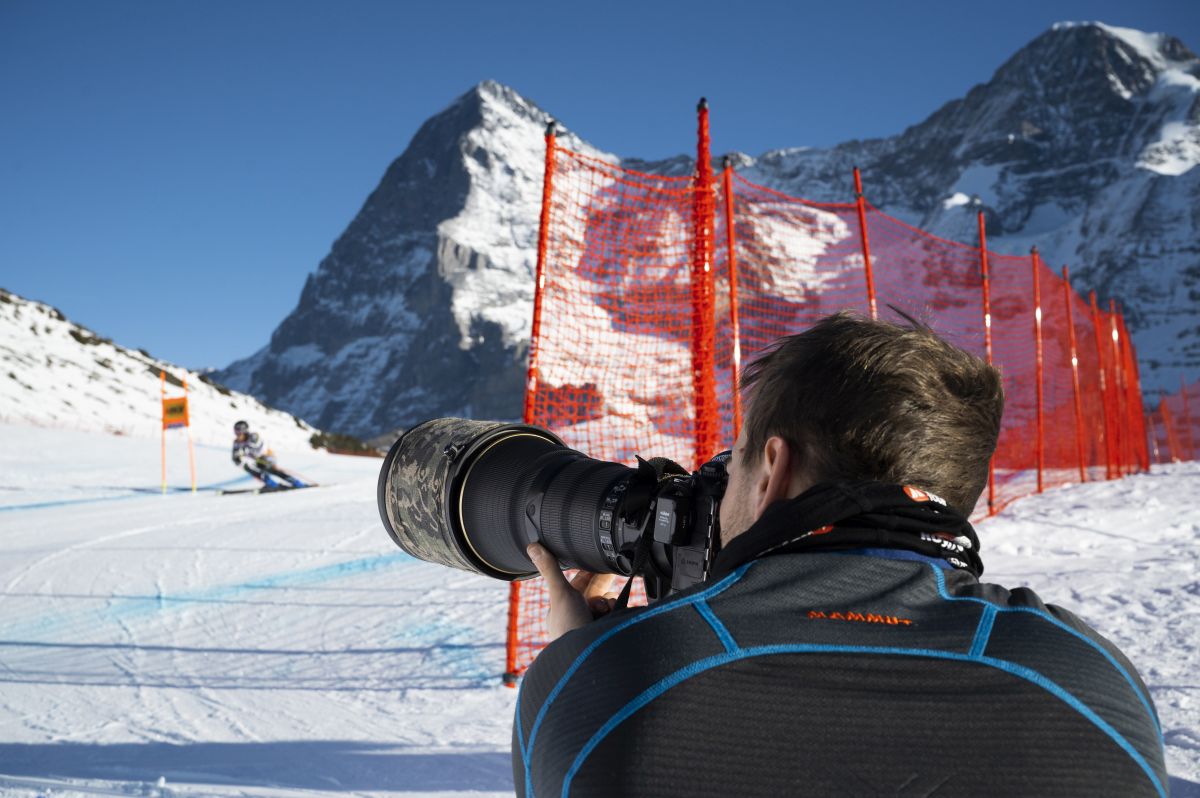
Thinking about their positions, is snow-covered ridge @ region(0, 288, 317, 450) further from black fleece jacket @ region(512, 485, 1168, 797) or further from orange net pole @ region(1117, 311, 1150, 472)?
black fleece jacket @ region(512, 485, 1168, 797)

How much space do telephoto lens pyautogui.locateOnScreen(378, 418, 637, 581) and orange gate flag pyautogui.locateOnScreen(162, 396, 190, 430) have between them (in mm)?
11915

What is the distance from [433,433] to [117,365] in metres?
26.0

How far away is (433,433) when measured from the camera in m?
1.27

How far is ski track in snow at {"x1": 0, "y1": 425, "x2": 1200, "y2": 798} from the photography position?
2.62 meters

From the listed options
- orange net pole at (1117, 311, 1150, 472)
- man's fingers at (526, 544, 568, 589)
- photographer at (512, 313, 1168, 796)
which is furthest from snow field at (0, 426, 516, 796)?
orange net pole at (1117, 311, 1150, 472)

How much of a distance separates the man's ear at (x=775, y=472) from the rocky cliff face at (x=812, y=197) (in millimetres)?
93979

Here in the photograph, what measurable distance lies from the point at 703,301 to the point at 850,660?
Answer: 306cm

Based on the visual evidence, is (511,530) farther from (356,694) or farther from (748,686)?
(356,694)

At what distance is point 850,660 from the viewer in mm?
643

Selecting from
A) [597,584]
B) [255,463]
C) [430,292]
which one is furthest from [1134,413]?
[430,292]

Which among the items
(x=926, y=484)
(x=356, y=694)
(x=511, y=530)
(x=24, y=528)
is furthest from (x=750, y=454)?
(x=24, y=528)

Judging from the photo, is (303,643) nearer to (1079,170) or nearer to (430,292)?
(430,292)

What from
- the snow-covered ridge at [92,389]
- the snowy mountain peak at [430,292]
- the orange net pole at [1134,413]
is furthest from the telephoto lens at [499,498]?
the snowy mountain peak at [430,292]

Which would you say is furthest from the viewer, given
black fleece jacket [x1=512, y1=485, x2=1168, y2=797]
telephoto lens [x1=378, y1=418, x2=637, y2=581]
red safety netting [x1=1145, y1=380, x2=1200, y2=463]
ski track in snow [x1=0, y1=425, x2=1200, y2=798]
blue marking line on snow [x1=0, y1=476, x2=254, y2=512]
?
red safety netting [x1=1145, y1=380, x2=1200, y2=463]
